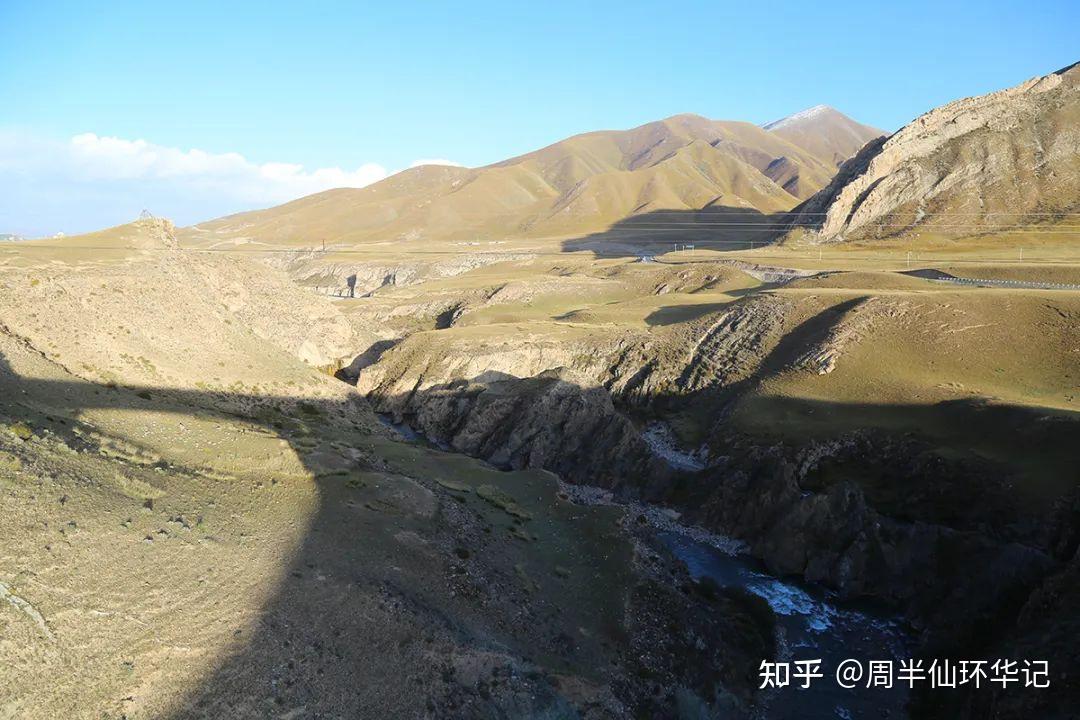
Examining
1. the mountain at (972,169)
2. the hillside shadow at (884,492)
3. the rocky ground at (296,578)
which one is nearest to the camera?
the rocky ground at (296,578)

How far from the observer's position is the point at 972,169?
368 ft

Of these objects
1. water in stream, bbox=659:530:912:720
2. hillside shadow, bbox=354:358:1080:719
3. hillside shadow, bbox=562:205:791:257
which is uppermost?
hillside shadow, bbox=562:205:791:257

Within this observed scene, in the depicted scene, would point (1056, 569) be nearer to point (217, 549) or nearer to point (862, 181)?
point (217, 549)

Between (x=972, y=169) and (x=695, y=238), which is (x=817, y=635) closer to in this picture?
(x=972, y=169)

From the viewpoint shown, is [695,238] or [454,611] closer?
[454,611]

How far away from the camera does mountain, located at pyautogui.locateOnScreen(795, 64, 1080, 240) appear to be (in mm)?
106062

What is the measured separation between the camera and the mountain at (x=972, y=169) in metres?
106

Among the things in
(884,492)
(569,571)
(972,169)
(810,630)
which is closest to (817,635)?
(810,630)

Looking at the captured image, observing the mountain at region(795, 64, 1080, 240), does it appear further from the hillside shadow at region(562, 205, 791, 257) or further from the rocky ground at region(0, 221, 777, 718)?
the rocky ground at region(0, 221, 777, 718)

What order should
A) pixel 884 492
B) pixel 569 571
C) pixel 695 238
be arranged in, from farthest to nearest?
pixel 695 238 < pixel 884 492 < pixel 569 571

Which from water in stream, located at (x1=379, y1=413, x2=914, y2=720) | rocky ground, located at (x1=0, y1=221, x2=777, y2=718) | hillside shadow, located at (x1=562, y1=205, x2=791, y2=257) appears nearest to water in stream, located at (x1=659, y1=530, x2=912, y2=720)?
water in stream, located at (x1=379, y1=413, x2=914, y2=720)

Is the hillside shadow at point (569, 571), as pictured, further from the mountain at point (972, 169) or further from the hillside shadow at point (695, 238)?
the hillside shadow at point (695, 238)

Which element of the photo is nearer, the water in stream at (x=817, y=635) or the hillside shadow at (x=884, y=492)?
the water in stream at (x=817, y=635)

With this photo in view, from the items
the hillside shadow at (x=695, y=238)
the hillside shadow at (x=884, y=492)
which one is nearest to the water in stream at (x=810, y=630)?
the hillside shadow at (x=884, y=492)
